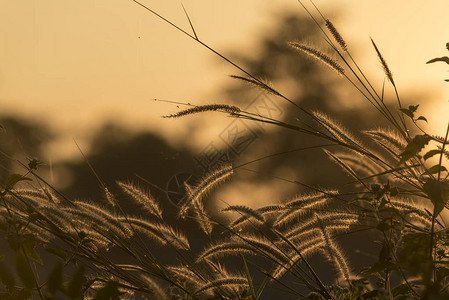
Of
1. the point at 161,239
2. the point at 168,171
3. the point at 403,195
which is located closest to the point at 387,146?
the point at 403,195

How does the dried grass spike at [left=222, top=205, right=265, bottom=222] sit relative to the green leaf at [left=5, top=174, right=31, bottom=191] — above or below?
below

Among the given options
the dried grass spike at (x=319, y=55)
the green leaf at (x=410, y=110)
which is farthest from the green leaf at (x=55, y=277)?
the dried grass spike at (x=319, y=55)

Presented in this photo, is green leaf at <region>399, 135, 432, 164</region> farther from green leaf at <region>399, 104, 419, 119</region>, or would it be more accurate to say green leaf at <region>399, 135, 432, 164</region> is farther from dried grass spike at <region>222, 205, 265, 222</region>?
dried grass spike at <region>222, 205, 265, 222</region>

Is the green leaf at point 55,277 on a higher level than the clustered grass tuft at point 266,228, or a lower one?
lower

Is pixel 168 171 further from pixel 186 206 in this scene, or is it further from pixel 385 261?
pixel 385 261

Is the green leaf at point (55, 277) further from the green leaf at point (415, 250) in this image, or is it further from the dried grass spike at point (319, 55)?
the dried grass spike at point (319, 55)

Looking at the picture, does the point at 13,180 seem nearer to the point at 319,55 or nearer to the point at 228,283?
the point at 228,283

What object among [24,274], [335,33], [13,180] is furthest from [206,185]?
[24,274]

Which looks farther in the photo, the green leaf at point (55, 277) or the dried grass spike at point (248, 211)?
the dried grass spike at point (248, 211)

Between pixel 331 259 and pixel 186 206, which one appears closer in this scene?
pixel 331 259

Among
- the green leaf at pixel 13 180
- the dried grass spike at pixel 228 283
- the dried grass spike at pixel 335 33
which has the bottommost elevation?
the dried grass spike at pixel 228 283

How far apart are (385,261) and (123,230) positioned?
799mm

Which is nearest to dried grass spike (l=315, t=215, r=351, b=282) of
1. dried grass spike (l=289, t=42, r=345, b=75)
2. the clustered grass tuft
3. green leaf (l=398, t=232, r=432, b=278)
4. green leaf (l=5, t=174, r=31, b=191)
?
the clustered grass tuft

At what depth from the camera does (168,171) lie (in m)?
6.31
